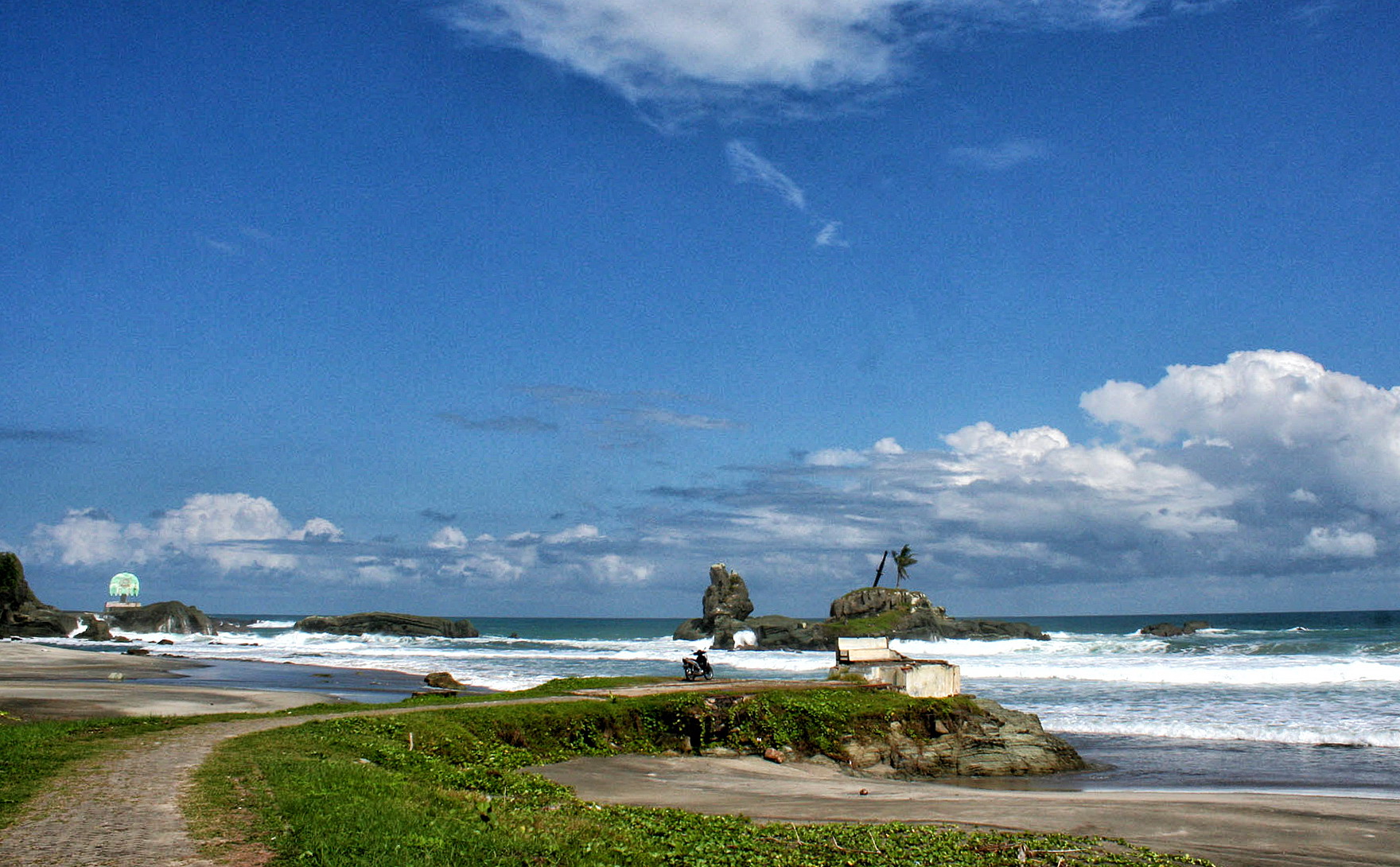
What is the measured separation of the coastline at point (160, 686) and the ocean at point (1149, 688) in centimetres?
51

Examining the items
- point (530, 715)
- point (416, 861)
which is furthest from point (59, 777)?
point (530, 715)

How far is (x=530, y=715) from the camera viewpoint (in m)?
20.4

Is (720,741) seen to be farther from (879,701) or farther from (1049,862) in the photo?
(1049,862)

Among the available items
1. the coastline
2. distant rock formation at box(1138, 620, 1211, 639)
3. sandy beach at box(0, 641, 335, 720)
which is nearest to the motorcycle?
the coastline

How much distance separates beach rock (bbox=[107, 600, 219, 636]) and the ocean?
33583mm

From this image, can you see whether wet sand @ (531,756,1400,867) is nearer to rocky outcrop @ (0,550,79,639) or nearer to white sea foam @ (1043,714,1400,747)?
white sea foam @ (1043,714,1400,747)

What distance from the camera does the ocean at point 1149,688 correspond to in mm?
22047

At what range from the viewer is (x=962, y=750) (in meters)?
22.3

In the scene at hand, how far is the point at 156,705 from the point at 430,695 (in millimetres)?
7878

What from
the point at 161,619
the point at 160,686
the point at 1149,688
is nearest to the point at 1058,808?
the point at 1149,688

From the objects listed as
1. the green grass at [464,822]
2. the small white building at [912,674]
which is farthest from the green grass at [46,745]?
the small white building at [912,674]

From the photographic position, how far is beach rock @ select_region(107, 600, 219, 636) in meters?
110

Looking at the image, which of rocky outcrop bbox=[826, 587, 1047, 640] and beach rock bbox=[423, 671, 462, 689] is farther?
rocky outcrop bbox=[826, 587, 1047, 640]

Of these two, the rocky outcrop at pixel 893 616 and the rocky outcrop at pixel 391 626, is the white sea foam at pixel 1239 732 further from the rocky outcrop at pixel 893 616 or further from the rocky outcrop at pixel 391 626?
the rocky outcrop at pixel 391 626
